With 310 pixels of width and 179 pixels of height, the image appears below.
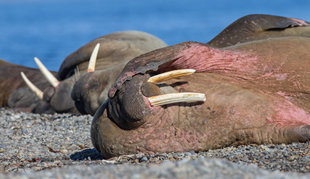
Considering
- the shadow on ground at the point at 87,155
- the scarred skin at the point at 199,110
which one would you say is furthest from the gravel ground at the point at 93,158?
the scarred skin at the point at 199,110

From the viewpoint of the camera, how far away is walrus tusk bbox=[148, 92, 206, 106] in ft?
13.2

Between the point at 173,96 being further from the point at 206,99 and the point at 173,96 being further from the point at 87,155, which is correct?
the point at 87,155

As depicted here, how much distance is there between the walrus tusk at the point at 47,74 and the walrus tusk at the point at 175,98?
181 inches

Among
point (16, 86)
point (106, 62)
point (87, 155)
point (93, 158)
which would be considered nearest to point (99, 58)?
point (106, 62)

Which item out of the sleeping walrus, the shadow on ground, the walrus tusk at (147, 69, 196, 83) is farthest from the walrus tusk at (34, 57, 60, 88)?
the walrus tusk at (147, 69, 196, 83)

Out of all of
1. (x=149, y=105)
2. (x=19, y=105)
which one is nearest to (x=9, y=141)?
(x=149, y=105)

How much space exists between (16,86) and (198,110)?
8181 millimetres

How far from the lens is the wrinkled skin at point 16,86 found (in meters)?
10.4

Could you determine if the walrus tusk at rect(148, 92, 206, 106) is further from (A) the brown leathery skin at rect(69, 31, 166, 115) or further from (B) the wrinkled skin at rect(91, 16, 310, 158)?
(A) the brown leathery skin at rect(69, 31, 166, 115)

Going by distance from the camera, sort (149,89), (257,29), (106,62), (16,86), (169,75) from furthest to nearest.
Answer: (16,86) → (106,62) → (257,29) → (169,75) → (149,89)

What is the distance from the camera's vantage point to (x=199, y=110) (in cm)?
421

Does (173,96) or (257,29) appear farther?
(257,29)

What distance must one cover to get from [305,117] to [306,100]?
19cm

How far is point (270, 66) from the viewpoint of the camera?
4559mm
